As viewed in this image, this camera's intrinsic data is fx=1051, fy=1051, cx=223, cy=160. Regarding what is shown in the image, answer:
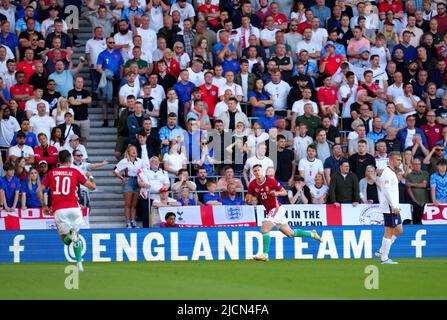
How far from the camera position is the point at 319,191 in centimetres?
2609

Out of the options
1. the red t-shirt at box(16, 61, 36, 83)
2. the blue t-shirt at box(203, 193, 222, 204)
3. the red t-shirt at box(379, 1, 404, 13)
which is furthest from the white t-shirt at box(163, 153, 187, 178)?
the red t-shirt at box(379, 1, 404, 13)

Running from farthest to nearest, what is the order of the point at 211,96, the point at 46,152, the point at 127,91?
1. the point at 211,96
2. the point at 127,91
3. the point at 46,152

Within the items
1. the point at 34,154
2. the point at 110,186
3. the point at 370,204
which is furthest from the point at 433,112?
the point at 34,154

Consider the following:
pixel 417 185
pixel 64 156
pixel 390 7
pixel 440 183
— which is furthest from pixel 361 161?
pixel 64 156

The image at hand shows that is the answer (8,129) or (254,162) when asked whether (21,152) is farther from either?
(254,162)

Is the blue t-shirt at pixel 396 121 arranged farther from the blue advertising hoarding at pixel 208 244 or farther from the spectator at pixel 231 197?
the spectator at pixel 231 197

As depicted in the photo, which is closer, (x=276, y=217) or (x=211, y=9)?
(x=276, y=217)

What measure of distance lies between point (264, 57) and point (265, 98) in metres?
1.61

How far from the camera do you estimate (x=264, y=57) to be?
94.8ft

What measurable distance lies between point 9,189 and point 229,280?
329 inches

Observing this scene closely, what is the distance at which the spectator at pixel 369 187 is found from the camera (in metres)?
26.1

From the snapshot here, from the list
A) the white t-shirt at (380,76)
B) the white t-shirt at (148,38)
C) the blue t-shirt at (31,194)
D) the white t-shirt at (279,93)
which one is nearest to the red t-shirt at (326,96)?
the white t-shirt at (279,93)

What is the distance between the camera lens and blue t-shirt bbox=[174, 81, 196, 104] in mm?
27328

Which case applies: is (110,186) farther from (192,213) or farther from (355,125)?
(355,125)
